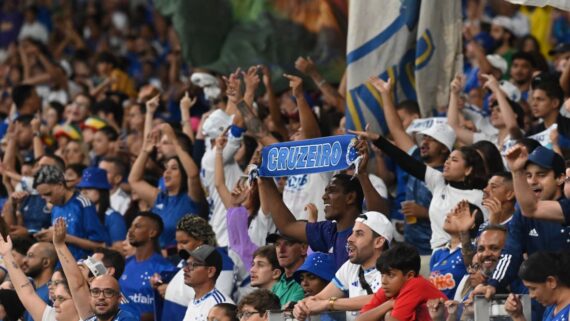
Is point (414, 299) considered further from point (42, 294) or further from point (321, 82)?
point (321, 82)

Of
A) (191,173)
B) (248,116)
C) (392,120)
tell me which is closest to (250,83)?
(248,116)

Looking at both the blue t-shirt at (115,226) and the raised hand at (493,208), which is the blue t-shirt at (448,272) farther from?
the blue t-shirt at (115,226)

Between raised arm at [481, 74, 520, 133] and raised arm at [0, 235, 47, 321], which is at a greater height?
raised arm at [481, 74, 520, 133]

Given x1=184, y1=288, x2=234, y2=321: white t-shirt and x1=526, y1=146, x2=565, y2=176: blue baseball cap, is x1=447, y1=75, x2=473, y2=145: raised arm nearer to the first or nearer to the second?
x1=526, y1=146, x2=565, y2=176: blue baseball cap

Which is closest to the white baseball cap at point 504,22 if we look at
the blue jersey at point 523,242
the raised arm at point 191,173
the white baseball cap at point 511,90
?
the white baseball cap at point 511,90

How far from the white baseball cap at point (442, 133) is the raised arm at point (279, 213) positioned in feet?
4.79

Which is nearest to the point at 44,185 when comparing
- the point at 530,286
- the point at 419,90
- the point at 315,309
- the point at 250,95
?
the point at 250,95

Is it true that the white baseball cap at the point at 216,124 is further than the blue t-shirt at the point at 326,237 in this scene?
Yes

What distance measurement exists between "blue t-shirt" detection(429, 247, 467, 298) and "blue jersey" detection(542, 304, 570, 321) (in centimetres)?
152

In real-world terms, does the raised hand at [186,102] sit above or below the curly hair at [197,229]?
above

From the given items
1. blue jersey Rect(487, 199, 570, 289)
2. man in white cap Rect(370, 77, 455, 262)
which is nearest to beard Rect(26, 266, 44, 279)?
man in white cap Rect(370, 77, 455, 262)

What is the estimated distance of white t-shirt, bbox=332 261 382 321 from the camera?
1017 cm

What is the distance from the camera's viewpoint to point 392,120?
41.3 feet

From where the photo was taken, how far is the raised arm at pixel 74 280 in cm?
1134
